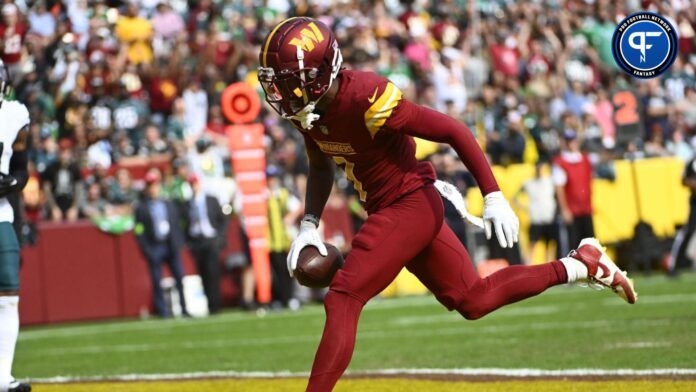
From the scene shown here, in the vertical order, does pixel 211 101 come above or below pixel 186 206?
above

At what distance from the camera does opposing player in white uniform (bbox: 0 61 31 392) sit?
23.3ft

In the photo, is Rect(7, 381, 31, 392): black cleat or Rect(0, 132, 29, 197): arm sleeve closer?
Rect(7, 381, 31, 392): black cleat

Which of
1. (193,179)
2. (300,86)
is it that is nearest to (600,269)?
(300,86)

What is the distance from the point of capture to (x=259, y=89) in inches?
739

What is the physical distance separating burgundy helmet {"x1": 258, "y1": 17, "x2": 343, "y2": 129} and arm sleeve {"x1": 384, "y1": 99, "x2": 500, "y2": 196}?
362 mm

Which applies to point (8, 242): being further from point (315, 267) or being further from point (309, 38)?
point (309, 38)

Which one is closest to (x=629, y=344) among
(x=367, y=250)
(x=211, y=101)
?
(x=367, y=250)

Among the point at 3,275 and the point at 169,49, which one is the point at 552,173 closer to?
the point at 169,49

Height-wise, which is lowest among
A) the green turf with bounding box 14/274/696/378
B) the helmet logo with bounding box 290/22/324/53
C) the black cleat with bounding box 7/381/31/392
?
the green turf with bounding box 14/274/696/378

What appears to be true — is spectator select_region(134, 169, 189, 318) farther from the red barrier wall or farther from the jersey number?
the jersey number

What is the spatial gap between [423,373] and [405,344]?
8.34ft

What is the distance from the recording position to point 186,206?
54.3 feet

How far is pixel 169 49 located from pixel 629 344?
446 inches

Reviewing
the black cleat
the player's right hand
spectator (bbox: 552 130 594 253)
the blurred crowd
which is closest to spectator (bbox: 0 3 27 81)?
the blurred crowd
